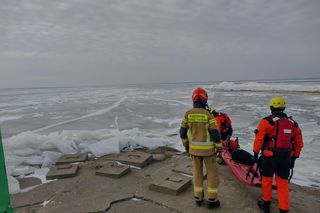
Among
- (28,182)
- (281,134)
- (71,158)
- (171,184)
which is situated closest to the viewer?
(281,134)

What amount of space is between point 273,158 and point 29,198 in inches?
149

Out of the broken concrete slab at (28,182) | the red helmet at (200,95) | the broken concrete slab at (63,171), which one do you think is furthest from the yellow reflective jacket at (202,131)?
the broken concrete slab at (28,182)

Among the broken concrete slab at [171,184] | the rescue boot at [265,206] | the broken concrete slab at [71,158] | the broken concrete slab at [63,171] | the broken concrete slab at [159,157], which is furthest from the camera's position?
the broken concrete slab at [159,157]

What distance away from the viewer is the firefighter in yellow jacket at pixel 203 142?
3.52 m

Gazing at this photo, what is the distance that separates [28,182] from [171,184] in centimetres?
279

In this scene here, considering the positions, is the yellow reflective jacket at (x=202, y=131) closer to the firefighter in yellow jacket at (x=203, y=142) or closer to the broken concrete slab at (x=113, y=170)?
the firefighter in yellow jacket at (x=203, y=142)

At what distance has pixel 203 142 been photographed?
3551 mm

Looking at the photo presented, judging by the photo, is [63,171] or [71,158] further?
[71,158]

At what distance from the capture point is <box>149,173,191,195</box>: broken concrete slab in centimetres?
402

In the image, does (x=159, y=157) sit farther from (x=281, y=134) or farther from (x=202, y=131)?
(x=281, y=134)

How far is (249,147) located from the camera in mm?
7125

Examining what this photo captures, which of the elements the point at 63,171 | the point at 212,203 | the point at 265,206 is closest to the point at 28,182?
the point at 63,171

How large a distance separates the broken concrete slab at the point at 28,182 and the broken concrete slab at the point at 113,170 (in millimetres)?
1142

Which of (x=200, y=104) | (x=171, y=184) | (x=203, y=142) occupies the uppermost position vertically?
(x=200, y=104)
